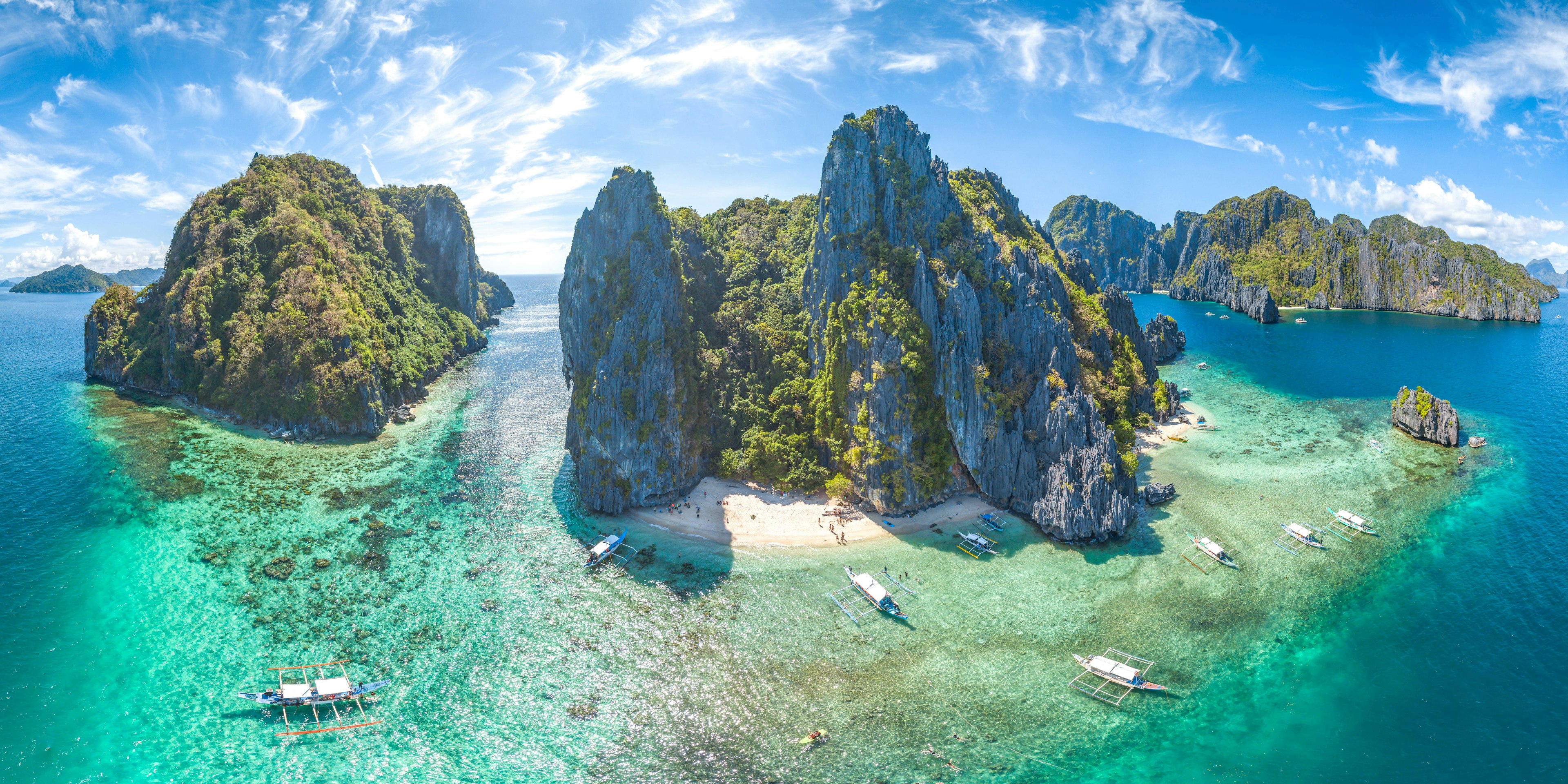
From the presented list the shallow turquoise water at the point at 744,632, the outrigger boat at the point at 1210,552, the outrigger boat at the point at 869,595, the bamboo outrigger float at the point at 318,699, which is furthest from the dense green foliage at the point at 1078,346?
the bamboo outrigger float at the point at 318,699

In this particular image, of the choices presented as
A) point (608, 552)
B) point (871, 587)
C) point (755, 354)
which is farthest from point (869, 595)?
point (755, 354)

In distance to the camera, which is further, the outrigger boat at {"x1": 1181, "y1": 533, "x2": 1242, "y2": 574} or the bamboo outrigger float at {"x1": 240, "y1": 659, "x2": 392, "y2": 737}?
the outrigger boat at {"x1": 1181, "y1": 533, "x2": 1242, "y2": 574}

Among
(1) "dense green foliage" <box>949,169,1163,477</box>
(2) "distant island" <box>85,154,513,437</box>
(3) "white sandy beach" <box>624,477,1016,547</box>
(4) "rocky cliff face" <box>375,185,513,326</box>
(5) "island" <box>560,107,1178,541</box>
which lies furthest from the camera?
(4) "rocky cliff face" <box>375,185,513,326</box>

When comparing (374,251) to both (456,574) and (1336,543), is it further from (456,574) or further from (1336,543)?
(1336,543)

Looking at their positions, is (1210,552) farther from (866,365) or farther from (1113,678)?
(866,365)

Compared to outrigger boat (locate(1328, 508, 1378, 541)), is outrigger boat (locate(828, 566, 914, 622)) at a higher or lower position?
Answer: lower

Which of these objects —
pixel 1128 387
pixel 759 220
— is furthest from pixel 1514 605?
pixel 759 220

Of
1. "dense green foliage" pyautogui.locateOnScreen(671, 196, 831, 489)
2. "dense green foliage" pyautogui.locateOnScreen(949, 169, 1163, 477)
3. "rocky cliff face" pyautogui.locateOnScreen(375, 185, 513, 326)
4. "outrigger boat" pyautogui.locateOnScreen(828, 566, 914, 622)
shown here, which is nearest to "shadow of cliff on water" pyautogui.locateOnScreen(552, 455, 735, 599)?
"outrigger boat" pyautogui.locateOnScreen(828, 566, 914, 622)

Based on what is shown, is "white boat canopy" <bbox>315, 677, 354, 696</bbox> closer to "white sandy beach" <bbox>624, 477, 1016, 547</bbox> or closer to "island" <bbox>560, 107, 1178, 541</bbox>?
"island" <bbox>560, 107, 1178, 541</bbox>

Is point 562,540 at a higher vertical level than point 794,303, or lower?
lower
